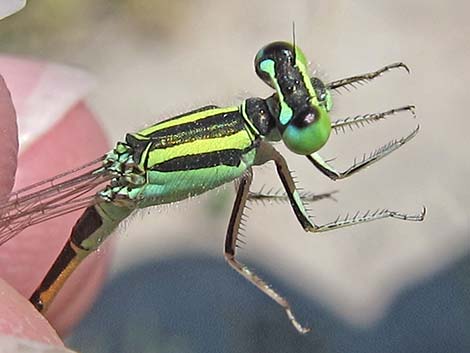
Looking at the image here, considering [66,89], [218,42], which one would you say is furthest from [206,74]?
[66,89]

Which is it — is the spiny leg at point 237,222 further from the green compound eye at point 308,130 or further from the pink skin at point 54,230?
the pink skin at point 54,230

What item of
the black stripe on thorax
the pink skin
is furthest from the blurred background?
the black stripe on thorax

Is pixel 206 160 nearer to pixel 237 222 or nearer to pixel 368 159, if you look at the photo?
pixel 237 222

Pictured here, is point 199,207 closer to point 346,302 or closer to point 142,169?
Result: point 346,302

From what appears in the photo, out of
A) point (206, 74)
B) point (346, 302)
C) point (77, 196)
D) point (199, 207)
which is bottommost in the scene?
point (346, 302)

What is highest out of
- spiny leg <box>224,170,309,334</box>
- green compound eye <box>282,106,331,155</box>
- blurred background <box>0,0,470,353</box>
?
green compound eye <box>282,106,331,155</box>

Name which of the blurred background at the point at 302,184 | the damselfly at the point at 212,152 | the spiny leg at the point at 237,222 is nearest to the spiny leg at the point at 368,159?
the damselfly at the point at 212,152

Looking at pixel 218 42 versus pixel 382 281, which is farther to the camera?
pixel 218 42

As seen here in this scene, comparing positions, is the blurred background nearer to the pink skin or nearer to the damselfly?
the pink skin
